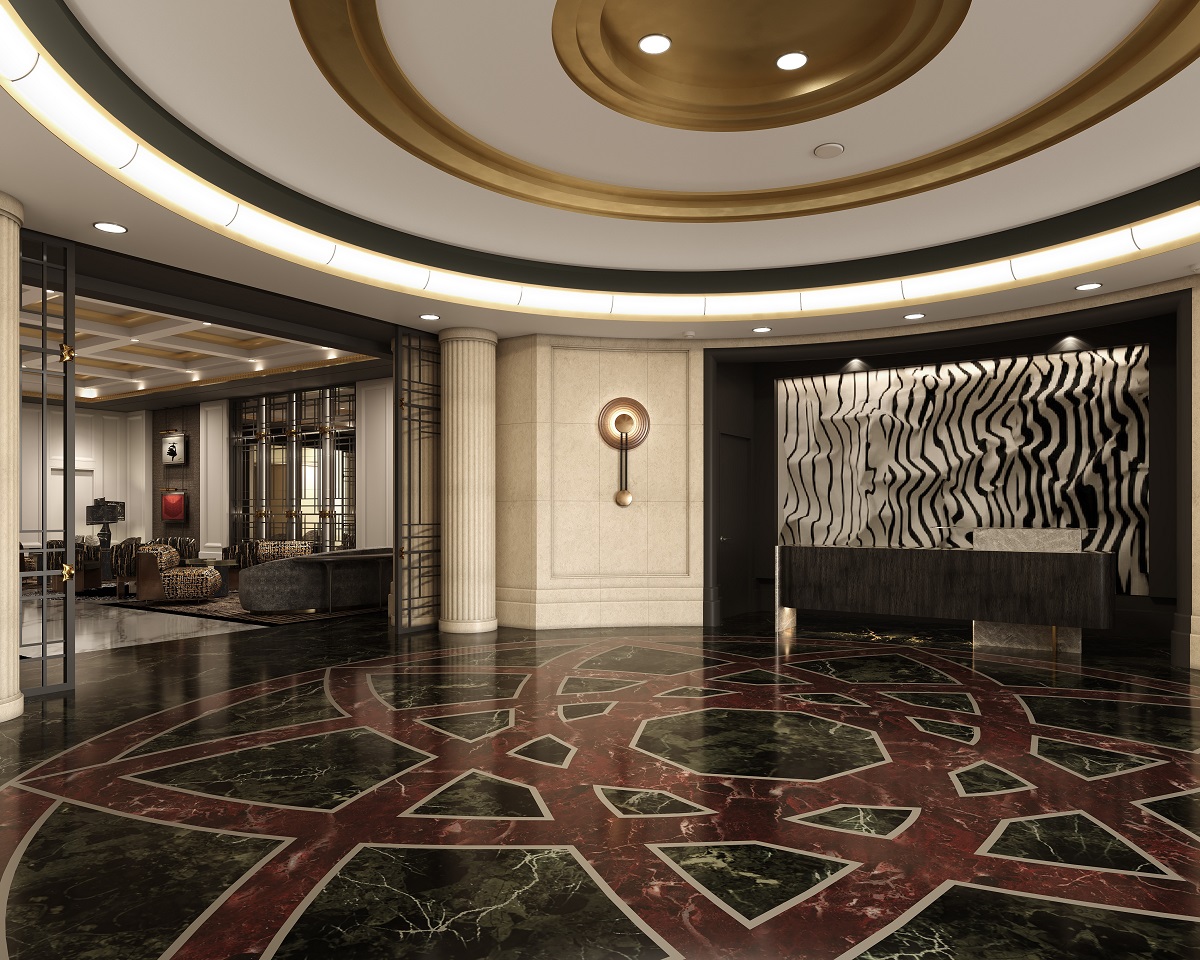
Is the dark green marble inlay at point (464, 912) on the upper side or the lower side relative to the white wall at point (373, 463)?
lower

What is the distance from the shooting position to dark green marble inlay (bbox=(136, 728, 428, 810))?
130 inches

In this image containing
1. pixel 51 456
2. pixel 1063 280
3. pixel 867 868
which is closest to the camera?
pixel 867 868

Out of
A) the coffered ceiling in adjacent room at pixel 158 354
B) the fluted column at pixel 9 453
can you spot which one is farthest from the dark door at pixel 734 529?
the fluted column at pixel 9 453

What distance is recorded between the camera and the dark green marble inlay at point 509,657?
19.9 ft

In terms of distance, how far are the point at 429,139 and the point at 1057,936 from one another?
4706 mm

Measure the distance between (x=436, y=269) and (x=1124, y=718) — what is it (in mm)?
5794

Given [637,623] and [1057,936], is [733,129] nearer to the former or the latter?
[1057,936]

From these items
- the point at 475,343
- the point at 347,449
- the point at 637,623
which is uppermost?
the point at 475,343

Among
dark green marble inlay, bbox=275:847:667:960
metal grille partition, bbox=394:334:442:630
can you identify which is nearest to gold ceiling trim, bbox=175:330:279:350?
metal grille partition, bbox=394:334:442:630

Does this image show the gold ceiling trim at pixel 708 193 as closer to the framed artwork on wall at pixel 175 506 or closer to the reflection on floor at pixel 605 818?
the reflection on floor at pixel 605 818

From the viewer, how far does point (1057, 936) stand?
88.0 inches

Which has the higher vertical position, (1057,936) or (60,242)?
(60,242)

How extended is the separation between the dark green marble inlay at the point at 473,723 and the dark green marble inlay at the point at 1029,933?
8.01 ft

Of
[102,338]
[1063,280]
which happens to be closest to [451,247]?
[1063,280]
